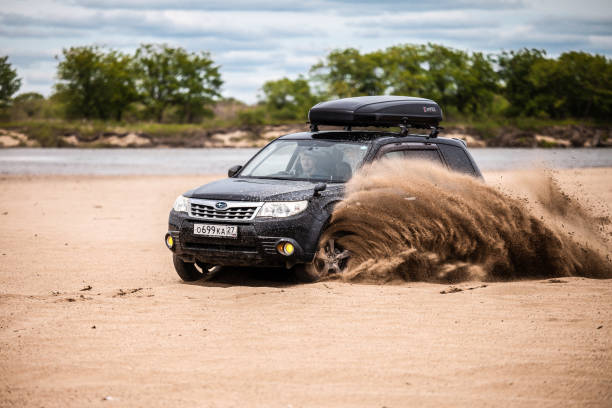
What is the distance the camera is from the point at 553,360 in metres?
5.84

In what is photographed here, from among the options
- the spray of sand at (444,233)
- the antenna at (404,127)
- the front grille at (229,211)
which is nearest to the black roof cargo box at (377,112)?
the antenna at (404,127)

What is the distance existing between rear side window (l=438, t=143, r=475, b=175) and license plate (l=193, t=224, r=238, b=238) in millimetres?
3018

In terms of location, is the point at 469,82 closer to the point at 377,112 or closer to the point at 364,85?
the point at 364,85

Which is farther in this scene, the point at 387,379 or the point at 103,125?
the point at 103,125

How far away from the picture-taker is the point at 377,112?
9.56 m

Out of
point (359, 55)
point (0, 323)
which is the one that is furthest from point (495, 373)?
point (359, 55)

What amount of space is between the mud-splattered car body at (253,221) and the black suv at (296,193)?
0.03 ft

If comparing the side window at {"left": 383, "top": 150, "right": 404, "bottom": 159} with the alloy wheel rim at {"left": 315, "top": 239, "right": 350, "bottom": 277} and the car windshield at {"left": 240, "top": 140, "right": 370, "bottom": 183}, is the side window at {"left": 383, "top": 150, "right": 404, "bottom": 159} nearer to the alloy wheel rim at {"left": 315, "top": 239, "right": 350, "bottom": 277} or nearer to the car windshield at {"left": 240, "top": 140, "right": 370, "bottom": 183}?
the car windshield at {"left": 240, "top": 140, "right": 370, "bottom": 183}

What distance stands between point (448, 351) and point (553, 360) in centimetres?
75

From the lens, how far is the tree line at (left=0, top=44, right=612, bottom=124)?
8481cm

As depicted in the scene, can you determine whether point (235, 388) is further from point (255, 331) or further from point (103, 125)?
point (103, 125)

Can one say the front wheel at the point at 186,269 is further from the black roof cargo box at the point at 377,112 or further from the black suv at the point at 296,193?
the black roof cargo box at the point at 377,112

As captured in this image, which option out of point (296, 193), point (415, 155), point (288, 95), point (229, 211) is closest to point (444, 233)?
point (415, 155)

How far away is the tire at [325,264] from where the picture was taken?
8.39m
